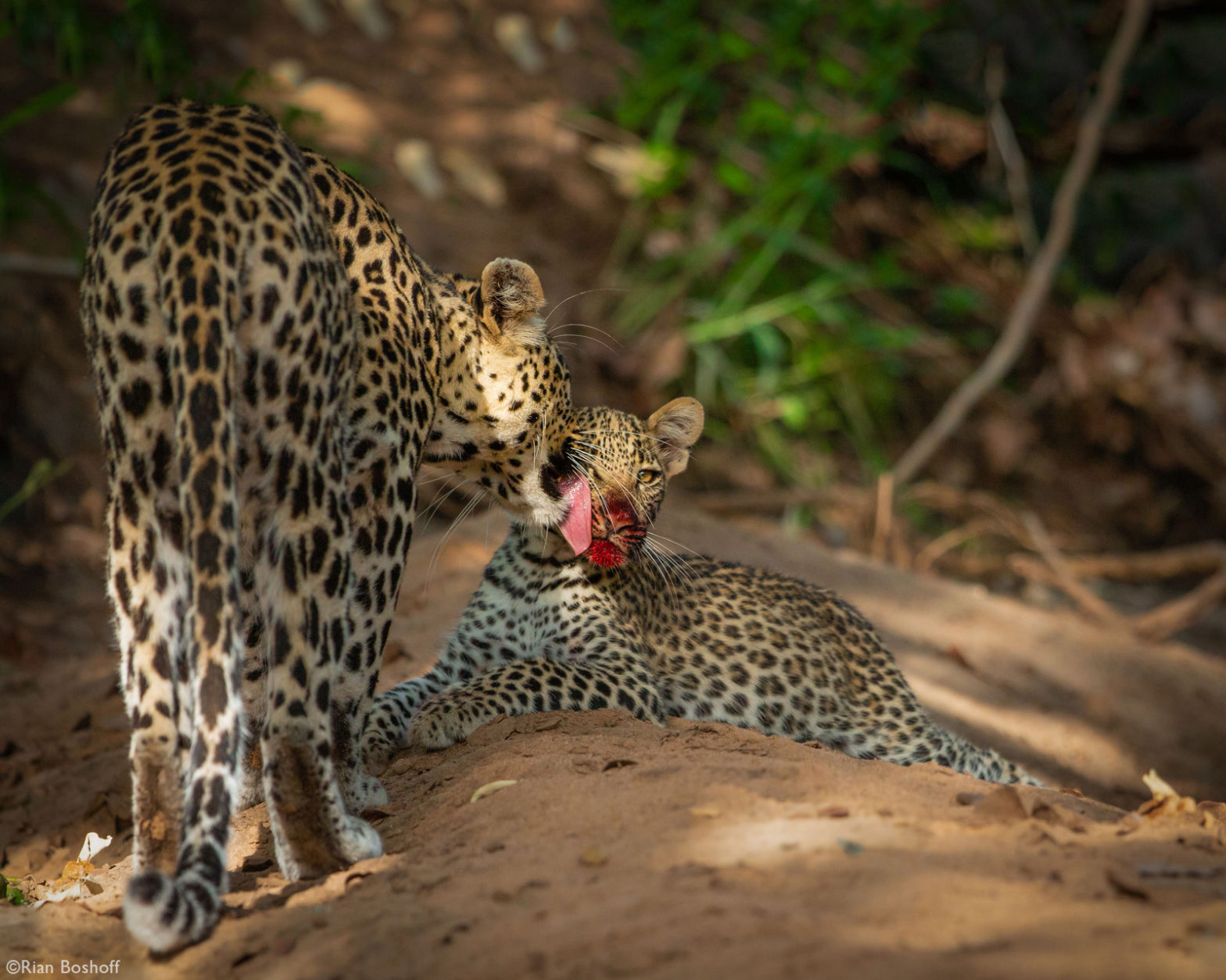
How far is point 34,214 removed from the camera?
404 inches

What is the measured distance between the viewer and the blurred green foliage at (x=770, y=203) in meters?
12.7

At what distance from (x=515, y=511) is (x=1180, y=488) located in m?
11.1

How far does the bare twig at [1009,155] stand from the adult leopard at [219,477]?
11576mm

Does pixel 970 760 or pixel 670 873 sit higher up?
pixel 670 873

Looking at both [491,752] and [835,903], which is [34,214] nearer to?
→ [491,752]

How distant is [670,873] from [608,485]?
2.64 metres

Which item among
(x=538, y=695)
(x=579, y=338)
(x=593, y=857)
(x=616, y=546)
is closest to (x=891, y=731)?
(x=616, y=546)

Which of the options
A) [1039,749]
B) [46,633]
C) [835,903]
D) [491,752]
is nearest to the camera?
[835,903]

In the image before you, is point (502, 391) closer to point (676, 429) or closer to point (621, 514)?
point (621, 514)

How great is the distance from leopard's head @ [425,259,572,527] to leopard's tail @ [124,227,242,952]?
1.63m

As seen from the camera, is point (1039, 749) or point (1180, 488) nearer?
point (1039, 749)

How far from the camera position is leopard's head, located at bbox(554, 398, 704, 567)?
5586 mm

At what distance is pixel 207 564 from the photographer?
136 inches

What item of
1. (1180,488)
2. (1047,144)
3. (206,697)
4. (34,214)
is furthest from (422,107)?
(206,697)
